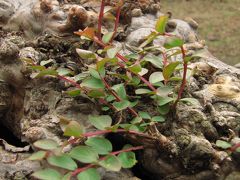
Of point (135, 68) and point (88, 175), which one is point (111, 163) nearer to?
point (88, 175)

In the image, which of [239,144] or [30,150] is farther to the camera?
[30,150]

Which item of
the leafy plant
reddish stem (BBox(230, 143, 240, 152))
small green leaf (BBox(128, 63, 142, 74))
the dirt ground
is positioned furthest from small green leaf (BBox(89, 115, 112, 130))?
the dirt ground

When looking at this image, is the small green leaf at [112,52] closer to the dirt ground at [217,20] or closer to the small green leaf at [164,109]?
the small green leaf at [164,109]

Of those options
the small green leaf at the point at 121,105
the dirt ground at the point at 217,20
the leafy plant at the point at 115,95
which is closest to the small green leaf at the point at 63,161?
the leafy plant at the point at 115,95

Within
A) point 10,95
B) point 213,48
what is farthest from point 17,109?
point 213,48

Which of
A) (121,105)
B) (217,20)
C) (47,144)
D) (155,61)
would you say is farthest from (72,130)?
(217,20)

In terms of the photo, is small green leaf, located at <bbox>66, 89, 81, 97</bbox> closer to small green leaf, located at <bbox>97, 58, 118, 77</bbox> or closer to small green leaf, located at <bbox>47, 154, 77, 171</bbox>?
small green leaf, located at <bbox>97, 58, 118, 77</bbox>

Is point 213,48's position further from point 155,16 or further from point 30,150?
point 30,150
